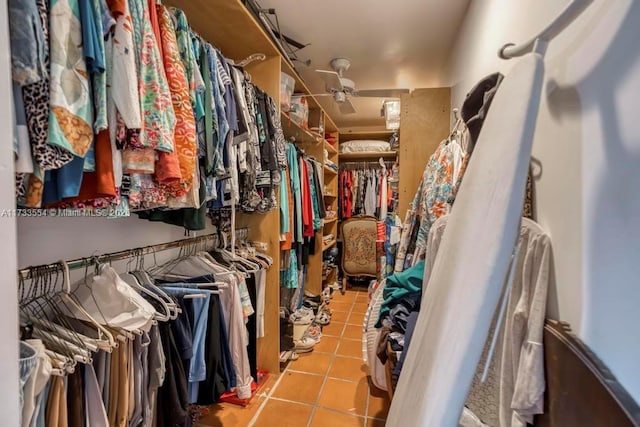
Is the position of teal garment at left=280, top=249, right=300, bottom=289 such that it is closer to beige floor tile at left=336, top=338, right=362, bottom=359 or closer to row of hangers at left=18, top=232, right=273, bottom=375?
beige floor tile at left=336, top=338, right=362, bottom=359

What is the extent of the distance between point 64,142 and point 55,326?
567mm

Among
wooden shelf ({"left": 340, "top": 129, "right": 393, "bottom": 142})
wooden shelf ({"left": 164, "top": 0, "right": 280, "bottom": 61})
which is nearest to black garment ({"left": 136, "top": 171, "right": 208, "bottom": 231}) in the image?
wooden shelf ({"left": 164, "top": 0, "right": 280, "bottom": 61})

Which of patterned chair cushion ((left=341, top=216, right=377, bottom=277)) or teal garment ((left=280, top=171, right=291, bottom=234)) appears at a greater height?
teal garment ((left=280, top=171, right=291, bottom=234))

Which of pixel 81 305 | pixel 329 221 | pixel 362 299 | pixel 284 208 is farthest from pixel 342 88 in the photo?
pixel 362 299

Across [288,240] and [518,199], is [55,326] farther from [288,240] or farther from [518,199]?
[288,240]

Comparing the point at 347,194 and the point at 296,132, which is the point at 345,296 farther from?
the point at 296,132

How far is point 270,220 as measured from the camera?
6.63 ft

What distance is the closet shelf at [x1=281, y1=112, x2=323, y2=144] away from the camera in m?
2.33

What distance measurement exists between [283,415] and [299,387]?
0.28 meters

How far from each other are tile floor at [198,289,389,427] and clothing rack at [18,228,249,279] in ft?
3.38

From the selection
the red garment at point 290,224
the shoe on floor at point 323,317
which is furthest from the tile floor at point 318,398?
the red garment at point 290,224

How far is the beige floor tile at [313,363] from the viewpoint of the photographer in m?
2.18

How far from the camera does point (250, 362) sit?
5.45 ft

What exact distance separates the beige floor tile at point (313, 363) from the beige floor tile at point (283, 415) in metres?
0.39
